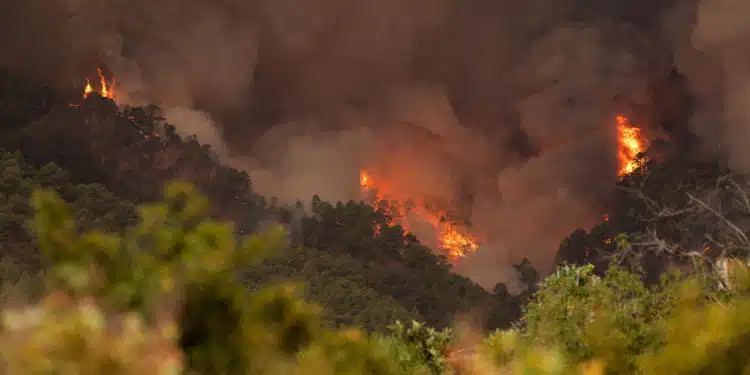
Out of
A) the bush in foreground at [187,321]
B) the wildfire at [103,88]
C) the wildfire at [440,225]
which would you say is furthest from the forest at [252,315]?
the wildfire at [440,225]

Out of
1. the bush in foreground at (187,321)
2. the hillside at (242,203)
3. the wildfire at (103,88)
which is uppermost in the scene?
the wildfire at (103,88)

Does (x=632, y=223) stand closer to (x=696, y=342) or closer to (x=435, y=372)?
(x=435, y=372)

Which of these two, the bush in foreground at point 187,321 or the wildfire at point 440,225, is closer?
the bush in foreground at point 187,321

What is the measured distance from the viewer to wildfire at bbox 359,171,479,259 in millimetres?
64188

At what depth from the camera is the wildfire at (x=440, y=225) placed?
64.2 meters

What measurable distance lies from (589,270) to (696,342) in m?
7.06

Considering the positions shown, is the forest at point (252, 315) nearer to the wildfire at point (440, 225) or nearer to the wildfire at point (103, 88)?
the wildfire at point (103, 88)

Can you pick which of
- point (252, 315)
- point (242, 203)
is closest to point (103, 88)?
point (242, 203)

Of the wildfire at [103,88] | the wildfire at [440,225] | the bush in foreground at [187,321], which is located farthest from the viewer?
the wildfire at [440,225]

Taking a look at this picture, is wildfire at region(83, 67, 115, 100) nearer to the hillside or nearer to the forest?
the hillside

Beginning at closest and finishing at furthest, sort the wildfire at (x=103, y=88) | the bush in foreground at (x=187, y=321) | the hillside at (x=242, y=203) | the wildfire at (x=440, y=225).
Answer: the bush in foreground at (x=187, y=321)
the hillside at (x=242, y=203)
the wildfire at (x=103, y=88)
the wildfire at (x=440, y=225)

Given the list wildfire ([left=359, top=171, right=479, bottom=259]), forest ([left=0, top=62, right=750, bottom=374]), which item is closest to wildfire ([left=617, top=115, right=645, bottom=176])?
wildfire ([left=359, top=171, right=479, bottom=259])

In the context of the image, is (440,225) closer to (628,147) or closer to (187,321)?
(628,147)

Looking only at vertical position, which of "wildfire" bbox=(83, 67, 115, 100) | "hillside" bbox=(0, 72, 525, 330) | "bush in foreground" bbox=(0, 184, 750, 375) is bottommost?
"bush in foreground" bbox=(0, 184, 750, 375)
